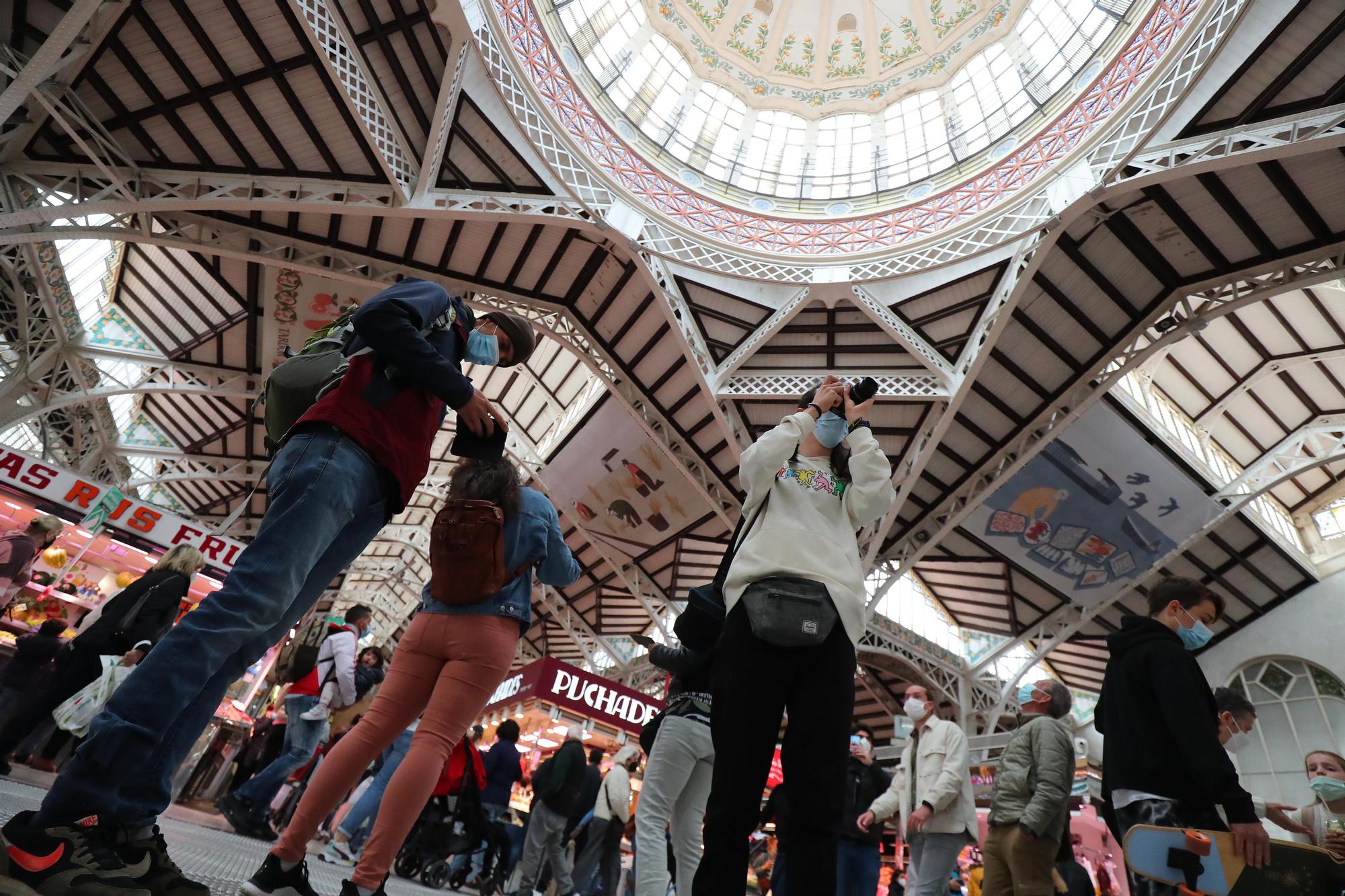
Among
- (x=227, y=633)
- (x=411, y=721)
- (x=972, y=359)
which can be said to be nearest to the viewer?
(x=227, y=633)

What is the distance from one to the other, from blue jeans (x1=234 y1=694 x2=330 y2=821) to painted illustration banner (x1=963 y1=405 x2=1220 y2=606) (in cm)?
1427

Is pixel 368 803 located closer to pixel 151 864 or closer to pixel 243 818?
pixel 243 818

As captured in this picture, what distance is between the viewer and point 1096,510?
15.4 meters

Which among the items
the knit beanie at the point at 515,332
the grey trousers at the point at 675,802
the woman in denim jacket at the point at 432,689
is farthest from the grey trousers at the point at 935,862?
the knit beanie at the point at 515,332

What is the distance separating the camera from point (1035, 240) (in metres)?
11.0

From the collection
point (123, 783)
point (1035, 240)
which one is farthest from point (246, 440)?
point (123, 783)

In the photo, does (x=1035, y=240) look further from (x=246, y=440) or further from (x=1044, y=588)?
(x=246, y=440)

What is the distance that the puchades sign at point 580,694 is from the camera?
14.7 meters

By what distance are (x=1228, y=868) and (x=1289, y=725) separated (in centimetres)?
2013

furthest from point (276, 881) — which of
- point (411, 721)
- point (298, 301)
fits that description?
point (298, 301)

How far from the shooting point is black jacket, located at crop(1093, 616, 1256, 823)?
256 cm

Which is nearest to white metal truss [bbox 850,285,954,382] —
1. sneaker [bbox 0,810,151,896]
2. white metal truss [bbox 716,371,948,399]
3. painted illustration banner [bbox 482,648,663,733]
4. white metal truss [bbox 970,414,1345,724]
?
white metal truss [bbox 716,371,948,399]

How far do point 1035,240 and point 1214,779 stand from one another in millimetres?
10188

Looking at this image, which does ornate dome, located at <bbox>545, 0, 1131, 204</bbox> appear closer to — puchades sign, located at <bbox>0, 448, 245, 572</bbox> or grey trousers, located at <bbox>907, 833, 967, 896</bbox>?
puchades sign, located at <bbox>0, 448, 245, 572</bbox>
